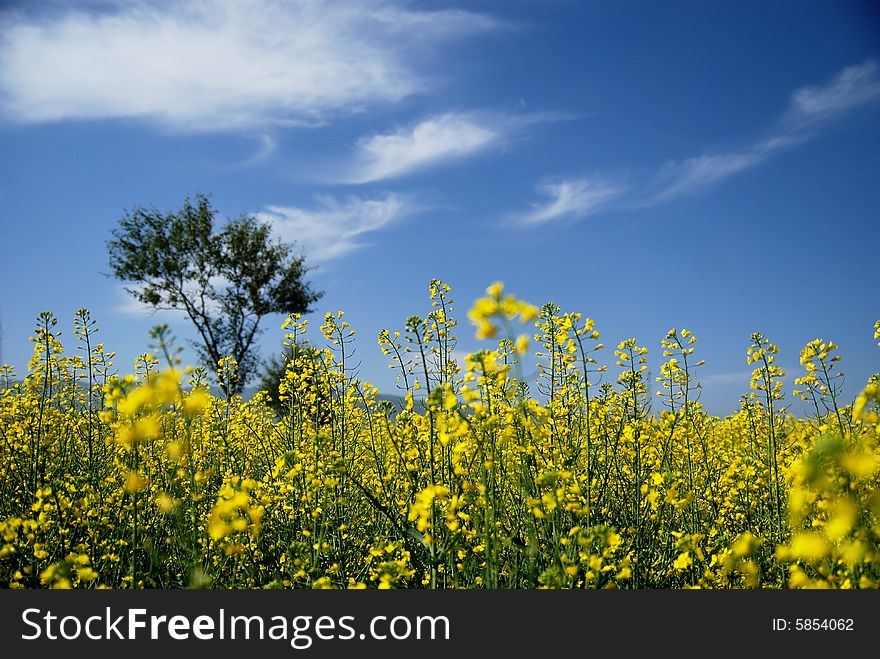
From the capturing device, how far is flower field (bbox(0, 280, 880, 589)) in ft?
8.60

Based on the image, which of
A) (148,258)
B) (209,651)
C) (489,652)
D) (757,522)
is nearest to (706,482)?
(757,522)

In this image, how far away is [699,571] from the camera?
3.65m

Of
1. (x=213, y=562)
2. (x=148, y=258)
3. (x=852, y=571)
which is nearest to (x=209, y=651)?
(x=213, y=562)

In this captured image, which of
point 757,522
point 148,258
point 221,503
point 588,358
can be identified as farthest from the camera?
point 148,258

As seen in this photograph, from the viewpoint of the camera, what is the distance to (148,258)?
2384 cm

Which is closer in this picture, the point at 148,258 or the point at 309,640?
the point at 309,640

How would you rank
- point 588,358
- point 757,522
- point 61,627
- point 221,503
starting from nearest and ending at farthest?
point 61,627 → point 221,503 → point 588,358 → point 757,522

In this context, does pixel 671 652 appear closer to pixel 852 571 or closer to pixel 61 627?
pixel 852 571

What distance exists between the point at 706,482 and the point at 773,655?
2.60 meters

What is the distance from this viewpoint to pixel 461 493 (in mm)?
3055

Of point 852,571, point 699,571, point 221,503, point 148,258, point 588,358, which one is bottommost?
point 699,571

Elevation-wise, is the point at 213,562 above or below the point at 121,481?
below

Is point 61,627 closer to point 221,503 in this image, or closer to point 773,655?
point 221,503

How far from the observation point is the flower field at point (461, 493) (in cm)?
262
